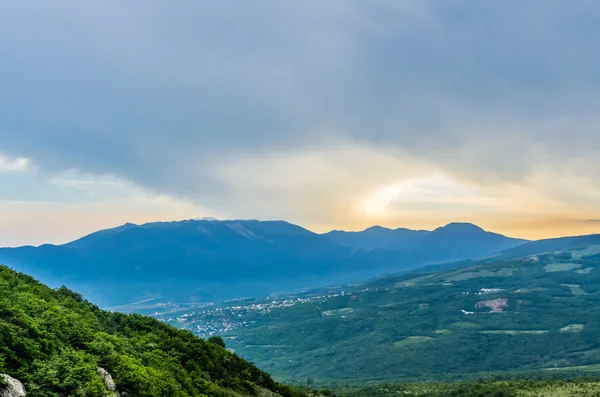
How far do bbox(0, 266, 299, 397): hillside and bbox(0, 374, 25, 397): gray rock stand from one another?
404 mm

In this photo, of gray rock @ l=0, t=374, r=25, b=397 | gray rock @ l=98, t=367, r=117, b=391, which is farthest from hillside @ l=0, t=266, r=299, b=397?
gray rock @ l=0, t=374, r=25, b=397

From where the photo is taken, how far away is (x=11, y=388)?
16625 millimetres

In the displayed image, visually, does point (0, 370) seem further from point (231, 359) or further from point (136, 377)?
point (231, 359)

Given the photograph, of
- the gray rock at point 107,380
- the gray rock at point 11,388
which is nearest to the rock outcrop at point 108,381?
the gray rock at point 107,380

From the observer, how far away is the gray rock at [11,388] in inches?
641

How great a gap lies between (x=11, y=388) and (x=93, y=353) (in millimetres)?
6815

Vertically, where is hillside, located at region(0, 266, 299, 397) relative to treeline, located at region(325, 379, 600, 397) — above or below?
above

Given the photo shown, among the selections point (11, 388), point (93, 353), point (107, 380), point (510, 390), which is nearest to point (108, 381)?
point (107, 380)

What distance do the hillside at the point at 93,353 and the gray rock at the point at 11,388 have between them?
1.33 feet

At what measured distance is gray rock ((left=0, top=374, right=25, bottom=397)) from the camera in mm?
16281

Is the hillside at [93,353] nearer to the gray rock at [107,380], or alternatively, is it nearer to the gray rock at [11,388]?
the gray rock at [107,380]

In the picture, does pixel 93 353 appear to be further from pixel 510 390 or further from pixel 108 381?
pixel 510 390

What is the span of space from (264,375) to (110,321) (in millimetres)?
19336

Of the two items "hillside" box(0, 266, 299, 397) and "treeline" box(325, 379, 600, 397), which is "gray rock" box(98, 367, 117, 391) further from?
"treeline" box(325, 379, 600, 397)
